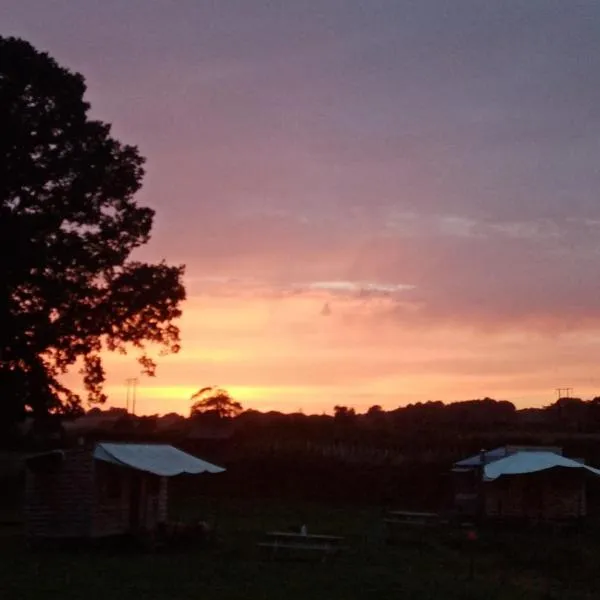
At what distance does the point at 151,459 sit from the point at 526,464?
40.2ft

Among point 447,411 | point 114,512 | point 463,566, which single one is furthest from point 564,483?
point 447,411

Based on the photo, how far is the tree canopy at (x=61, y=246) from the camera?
3359 cm

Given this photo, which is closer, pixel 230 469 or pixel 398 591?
pixel 398 591

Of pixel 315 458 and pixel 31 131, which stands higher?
pixel 31 131

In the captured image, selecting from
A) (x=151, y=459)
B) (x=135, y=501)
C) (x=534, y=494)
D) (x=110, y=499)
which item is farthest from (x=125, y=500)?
(x=534, y=494)

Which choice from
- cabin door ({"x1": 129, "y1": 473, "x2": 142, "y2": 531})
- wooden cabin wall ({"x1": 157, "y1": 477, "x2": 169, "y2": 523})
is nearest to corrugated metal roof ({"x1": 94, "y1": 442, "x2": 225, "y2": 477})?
cabin door ({"x1": 129, "y1": 473, "x2": 142, "y2": 531})

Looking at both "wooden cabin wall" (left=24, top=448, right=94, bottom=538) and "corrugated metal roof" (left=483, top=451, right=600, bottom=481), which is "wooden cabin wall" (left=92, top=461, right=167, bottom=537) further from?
"corrugated metal roof" (left=483, top=451, right=600, bottom=481)

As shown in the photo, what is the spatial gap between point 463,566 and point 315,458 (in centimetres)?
2482

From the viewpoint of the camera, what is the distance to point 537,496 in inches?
1464

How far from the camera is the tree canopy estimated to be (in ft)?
110

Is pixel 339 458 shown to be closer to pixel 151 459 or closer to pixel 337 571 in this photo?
pixel 151 459

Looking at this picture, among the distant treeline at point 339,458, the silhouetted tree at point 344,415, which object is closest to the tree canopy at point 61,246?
the distant treeline at point 339,458

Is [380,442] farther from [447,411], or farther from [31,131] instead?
[447,411]

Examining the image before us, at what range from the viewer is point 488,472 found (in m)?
34.1
